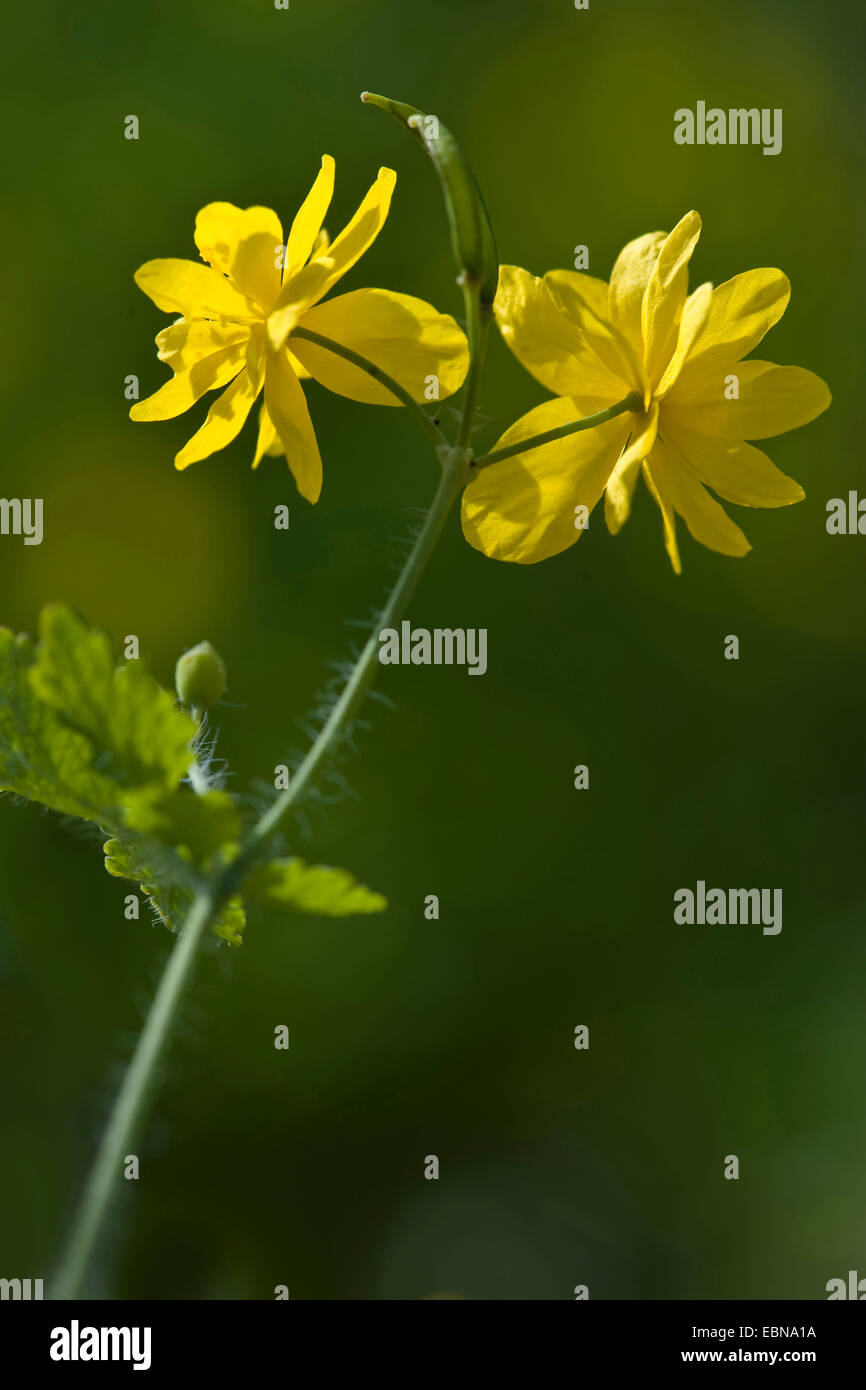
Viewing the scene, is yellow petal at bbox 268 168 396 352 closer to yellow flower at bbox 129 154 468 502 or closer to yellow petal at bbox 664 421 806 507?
yellow flower at bbox 129 154 468 502

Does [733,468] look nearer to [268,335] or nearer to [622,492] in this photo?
[622,492]

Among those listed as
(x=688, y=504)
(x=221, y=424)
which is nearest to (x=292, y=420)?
(x=221, y=424)

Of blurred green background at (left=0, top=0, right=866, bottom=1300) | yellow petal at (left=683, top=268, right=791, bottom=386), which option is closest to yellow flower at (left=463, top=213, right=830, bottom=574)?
yellow petal at (left=683, top=268, right=791, bottom=386)

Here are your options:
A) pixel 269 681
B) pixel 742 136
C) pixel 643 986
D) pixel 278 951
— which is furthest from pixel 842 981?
pixel 742 136

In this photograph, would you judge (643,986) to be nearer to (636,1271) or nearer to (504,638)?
(636,1271)

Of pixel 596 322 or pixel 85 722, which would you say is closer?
pixel 85 722

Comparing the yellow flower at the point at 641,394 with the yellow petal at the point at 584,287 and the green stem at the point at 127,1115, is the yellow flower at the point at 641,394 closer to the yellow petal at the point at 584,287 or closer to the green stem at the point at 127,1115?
the yellow petal at the point at 584,287
